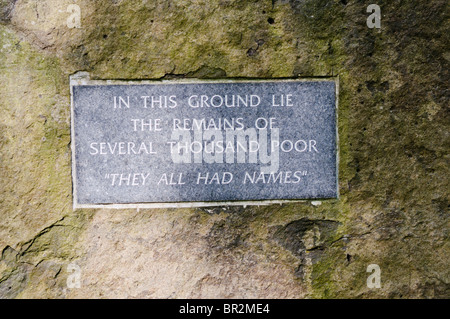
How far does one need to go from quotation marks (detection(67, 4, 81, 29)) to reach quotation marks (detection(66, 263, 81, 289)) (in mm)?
1297

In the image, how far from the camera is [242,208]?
178 centimetres

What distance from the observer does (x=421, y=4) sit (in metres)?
1.74

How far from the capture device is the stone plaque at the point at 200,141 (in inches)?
68.3

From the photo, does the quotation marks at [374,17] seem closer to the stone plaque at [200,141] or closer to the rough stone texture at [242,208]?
the rough stone texture at [242,208]

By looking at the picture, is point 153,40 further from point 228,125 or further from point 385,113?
point 385,113

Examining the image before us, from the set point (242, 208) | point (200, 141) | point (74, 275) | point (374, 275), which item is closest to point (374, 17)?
point (200, 141)

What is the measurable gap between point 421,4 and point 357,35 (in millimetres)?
382

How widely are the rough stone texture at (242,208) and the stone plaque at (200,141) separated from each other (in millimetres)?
68

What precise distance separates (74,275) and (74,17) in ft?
4.59

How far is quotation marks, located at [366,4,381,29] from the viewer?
173 cm

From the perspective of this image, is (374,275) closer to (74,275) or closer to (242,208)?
(242,208)

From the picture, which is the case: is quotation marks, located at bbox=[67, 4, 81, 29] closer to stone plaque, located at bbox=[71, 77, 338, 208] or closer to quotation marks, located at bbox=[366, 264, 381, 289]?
stone plaque, located at bbox=[71, 77, 338, 208]

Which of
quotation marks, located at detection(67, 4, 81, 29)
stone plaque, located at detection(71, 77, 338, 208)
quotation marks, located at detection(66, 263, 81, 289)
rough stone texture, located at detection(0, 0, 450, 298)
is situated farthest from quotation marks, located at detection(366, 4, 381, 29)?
quotation marks, located at detection(66, 263, 81, 289)
